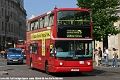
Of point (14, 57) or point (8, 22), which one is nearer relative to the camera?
point (14, 57)

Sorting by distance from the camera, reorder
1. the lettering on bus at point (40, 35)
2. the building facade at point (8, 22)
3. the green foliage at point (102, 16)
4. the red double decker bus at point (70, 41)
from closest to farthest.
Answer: the red double decker bus at point (70, 41), the lettering on bus at point (40, 35), the green foliage at point (102, 16), the building facade at point (8, 22)

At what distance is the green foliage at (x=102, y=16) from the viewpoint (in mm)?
33750

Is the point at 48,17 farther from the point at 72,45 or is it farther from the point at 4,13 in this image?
the point at 4,13

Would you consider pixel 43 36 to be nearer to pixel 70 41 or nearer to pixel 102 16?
pixel 70 41

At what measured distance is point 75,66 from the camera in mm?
18812

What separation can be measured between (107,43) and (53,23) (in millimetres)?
32134

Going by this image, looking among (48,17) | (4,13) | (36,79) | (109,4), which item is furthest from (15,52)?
(4,13)

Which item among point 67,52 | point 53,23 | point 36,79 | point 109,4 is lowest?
point 36,79

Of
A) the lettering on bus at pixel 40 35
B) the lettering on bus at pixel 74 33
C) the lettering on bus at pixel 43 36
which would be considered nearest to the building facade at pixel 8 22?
the lettering on bus at pixel 40 35

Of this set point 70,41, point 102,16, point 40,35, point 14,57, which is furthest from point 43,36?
point 14,57

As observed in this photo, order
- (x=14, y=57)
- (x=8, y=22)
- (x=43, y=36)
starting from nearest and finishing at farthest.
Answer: (x=43, y=36)
(x=14, y=57)
(x=8, y=22)

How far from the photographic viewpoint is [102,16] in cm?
3369

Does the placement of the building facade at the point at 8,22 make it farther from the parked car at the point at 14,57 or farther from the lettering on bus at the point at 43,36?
the lettering on bus at the point at 43,36

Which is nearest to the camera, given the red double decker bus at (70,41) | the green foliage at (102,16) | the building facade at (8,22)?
the red double decker bus at (70,41)
